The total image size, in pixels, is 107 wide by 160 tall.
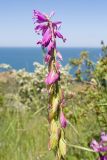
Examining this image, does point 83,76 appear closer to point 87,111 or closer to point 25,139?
point 87,111

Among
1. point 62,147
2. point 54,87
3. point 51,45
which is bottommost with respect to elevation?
point 62,147

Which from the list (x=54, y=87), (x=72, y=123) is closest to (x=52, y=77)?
(x=54, y=87)

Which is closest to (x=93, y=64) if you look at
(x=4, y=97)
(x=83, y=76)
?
(x=83, y=76)

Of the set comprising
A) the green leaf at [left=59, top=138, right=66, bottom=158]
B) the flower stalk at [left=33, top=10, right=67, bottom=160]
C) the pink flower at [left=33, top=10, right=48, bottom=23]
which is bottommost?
the green leaf at [left=59, top=138, right=66, bottom=158]

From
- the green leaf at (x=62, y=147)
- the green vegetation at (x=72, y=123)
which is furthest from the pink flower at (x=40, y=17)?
the green vegetation at (x=72, y=123)

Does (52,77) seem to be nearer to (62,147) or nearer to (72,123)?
(62,147)

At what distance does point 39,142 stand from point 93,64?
1274mm

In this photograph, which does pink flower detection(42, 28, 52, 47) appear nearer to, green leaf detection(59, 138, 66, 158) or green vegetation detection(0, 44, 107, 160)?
green leaf detection(59, 138, 66, 158)

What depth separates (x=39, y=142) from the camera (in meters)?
5.64

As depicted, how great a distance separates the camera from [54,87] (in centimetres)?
157

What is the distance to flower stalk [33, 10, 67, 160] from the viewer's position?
1542mm

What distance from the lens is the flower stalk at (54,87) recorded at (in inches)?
60.7

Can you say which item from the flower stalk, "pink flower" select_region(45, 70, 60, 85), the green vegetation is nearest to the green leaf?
the flower stalk

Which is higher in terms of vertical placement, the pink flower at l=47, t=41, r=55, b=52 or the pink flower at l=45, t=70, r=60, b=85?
the pink flower at l=47, t=41, r=55, b=52
